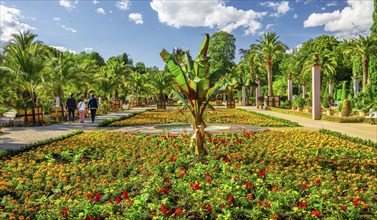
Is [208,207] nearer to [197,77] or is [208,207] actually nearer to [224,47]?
[197,77]

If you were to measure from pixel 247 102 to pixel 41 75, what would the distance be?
32723 millimetres

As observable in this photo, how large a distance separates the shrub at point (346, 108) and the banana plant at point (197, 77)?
50.6 feet

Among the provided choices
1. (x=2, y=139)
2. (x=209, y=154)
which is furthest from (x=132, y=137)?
(x=2, y=139)

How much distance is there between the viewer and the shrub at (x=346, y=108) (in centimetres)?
2073

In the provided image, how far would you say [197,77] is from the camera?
7.88m

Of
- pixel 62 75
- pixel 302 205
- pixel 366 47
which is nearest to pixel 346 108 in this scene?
pixel 302 205

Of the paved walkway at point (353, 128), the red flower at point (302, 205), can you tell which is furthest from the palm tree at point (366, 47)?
the red flower at point (302, 205)

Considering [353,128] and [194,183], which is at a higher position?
[353,128]

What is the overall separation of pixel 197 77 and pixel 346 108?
54.0 ft

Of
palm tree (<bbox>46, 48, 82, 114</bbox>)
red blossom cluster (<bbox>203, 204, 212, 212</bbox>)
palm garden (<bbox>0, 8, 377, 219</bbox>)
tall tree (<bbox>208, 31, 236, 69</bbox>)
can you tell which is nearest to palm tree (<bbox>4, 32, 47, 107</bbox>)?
palm tree (<bbox>46, 48, 82, 114</bbox>)

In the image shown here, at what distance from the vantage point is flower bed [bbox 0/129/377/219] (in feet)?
15.9

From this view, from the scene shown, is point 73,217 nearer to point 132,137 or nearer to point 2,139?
point 132,137

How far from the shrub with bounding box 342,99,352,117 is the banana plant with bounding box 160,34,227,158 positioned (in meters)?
15.4

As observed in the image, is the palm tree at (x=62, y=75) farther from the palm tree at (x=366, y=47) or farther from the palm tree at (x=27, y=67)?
the palm tree at (x=366, y=47)
